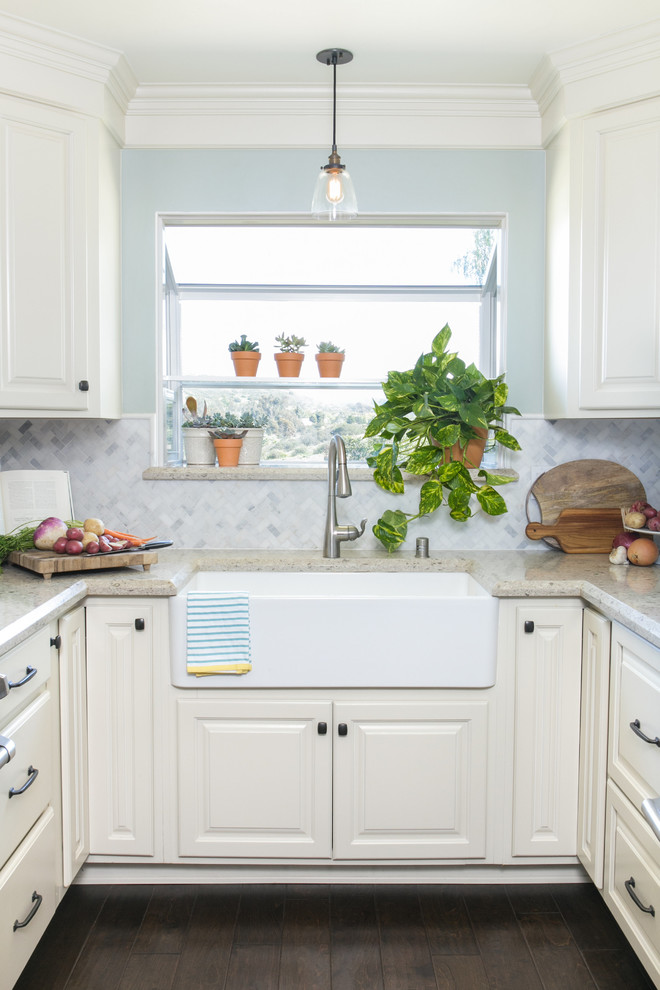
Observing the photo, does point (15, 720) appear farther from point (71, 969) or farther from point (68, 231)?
point (68, 231)

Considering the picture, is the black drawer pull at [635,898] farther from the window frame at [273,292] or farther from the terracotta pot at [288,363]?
the terracotta pot at [288,363]

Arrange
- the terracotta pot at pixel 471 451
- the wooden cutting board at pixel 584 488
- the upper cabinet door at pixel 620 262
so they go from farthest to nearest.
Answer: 1. the wooden cutting board at pixel 584 488
2. the terracotta pot at pixel 471 451
3. the upper cabinet door at pixel 620 262

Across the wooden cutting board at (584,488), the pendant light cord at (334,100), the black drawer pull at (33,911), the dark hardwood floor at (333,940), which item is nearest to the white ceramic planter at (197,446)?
the pendant light cord at (334,100)

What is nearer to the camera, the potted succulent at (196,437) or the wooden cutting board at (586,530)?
the wooden cutting board at (586,530)

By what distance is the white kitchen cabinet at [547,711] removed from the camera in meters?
2.28

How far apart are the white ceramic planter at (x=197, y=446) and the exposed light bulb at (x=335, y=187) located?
0.96 meters

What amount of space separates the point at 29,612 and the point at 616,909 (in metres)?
1.57

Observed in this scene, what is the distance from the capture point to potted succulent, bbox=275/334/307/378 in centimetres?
295

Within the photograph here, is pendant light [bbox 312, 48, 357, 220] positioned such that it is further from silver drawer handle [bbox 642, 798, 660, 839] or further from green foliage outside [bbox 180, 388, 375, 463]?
silver drawer handle [bbox 642, 798, 660, 839]

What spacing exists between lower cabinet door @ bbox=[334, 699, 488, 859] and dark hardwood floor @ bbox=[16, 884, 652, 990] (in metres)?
0.19

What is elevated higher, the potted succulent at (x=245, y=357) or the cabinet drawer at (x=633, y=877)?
the potted succulent at (x=245, y=357)

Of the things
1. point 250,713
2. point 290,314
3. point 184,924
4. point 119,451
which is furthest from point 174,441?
point 184,924

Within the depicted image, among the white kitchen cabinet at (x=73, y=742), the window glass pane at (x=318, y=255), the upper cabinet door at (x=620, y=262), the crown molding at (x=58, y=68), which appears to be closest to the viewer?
the white kitchen cabinet at (x=73, y=742)

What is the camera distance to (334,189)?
2.40 meters
